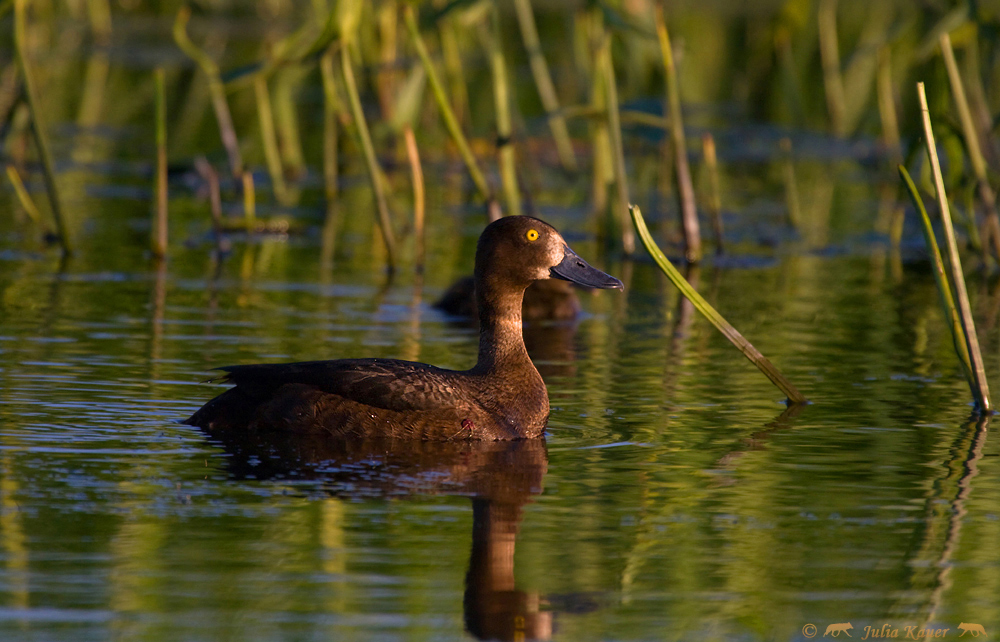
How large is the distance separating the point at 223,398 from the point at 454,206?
9689mm

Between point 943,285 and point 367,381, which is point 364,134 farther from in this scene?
point 943,285

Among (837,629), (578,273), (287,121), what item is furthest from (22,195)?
(837,629)

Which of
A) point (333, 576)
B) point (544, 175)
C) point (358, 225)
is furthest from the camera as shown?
point (544, 175)

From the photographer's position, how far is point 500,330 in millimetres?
8211

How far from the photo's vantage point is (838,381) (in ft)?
30.4

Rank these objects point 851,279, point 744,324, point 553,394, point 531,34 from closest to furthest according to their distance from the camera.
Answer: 1. point 553,394
2. point 744,324
3. point 851,279
4. point 531,34

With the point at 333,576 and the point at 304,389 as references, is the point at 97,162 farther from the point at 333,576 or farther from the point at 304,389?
the point at 333,576

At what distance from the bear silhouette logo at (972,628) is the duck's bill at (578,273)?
3.54m

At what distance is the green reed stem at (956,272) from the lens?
7785 millimetres

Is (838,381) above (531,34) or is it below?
below

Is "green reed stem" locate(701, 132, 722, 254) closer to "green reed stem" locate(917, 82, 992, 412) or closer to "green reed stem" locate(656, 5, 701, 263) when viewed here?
"green reed stem" locate(656, 5, 701, 263)

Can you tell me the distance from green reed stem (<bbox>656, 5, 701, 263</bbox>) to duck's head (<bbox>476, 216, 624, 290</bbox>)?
4.75m

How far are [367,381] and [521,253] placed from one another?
129 cm

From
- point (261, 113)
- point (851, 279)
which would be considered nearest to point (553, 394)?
point (851, 279)
